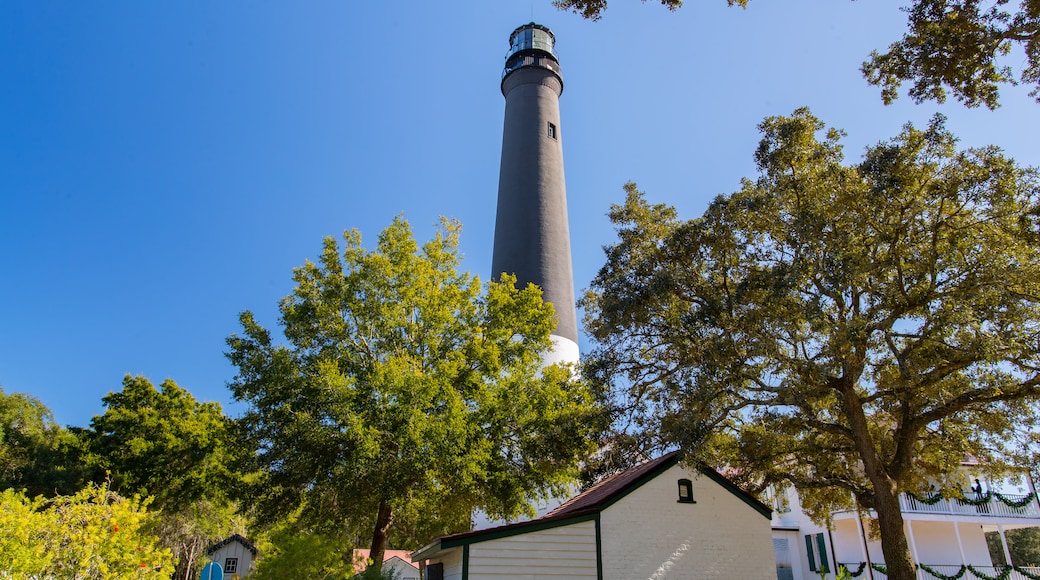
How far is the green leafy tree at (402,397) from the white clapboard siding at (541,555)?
2632 millimetres

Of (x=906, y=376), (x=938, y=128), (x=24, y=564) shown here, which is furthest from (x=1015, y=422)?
(x=24, y=564)

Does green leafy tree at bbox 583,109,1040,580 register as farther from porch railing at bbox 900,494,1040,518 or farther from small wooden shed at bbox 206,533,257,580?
small wooden shed at bbox 206,533,257,580

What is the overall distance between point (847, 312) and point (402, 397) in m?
11.0

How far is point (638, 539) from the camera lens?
1455 cm

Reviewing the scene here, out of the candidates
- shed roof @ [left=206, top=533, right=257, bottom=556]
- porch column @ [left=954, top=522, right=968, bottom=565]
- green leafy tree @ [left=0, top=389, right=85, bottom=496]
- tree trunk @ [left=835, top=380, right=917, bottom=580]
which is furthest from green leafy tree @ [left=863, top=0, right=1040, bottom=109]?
shed roof @ [left=206, top=533, right=257, bottom=556]

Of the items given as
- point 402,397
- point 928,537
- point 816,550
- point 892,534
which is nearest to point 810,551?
point 816,550

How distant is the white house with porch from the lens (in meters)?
24.5

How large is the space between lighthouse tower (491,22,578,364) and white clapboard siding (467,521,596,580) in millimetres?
9517

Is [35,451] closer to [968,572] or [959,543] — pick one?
[968,572]

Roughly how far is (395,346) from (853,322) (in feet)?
40.5

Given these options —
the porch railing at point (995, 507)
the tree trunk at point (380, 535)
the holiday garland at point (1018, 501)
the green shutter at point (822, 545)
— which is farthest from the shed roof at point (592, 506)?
the holiday garland at point (1018, 501)

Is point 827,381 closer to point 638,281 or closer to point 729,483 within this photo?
point 729,483

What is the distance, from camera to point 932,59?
372 inches

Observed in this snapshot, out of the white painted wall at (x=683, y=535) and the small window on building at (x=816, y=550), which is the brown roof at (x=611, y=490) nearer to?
the white painted wall at (x=683, y=535)
